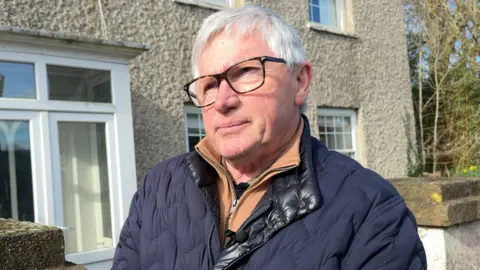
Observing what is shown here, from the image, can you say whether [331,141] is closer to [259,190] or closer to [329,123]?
[329,123]

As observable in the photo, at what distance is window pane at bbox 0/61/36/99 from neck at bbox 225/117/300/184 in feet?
8.72

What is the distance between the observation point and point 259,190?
1.35m

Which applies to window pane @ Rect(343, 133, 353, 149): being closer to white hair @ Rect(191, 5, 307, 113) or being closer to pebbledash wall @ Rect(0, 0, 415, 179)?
pebbledash wall @ Rect(0, 0, 415, 179)

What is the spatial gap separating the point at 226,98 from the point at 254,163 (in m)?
0.24

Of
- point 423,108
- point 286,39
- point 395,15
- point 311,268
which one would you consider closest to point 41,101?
point 286,39

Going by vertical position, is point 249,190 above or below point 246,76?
below

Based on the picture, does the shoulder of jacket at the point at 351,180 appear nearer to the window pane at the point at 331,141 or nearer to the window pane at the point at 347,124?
the window pane at the point at 331,141

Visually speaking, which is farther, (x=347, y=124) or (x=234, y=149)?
(x=347, y=124)

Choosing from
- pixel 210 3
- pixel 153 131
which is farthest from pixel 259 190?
pixel 210 3

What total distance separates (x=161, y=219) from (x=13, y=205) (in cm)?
259

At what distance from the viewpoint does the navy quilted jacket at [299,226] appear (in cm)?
115

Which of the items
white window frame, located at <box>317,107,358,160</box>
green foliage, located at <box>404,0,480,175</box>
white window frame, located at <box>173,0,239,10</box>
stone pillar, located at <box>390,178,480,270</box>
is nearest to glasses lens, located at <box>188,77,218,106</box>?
stone pillar, located at <box>390,178,480,270</box>

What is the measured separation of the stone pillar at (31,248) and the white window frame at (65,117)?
2.14 m

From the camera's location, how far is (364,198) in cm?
121
